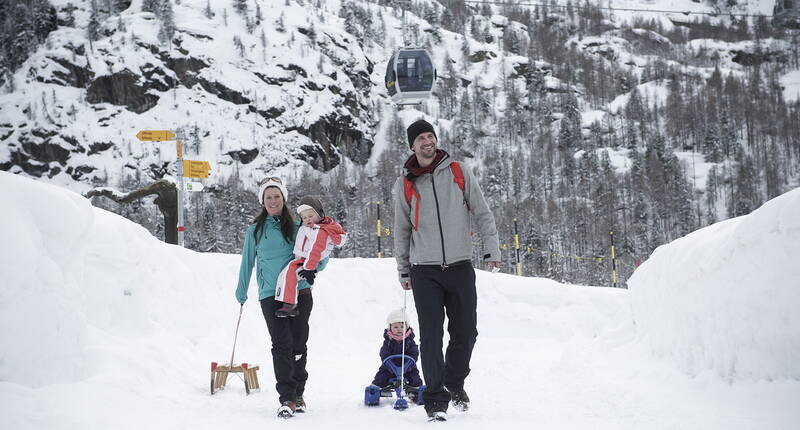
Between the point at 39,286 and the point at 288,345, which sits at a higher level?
the point at 39,286

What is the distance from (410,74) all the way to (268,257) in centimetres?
1539

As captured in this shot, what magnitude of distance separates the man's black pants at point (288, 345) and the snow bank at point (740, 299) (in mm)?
2628

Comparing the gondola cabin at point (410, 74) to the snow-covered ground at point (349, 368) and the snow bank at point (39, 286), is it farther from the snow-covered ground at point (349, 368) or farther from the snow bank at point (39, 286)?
the snow bank at point (39, 286)

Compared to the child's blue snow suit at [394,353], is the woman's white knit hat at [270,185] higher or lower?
higher

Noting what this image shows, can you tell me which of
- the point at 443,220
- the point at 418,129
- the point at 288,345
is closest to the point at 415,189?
the point at 443,220

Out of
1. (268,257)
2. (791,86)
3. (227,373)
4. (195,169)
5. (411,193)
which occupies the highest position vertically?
(791,86)

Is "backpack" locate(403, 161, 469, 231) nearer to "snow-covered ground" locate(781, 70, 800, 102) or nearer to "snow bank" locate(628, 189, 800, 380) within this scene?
"snow bank" locate(628, 189, 800, 380)

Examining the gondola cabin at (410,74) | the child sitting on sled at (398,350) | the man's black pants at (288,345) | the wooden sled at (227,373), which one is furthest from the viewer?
the gondola cabin at (410,74)

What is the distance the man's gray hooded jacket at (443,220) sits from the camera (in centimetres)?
334

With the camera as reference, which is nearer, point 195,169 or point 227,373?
point 227,373

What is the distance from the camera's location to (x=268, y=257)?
388 cm

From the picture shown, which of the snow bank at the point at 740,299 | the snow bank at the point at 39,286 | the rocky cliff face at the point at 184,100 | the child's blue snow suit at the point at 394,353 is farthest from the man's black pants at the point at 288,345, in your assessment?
the rocky cliff face at the point at 184,100

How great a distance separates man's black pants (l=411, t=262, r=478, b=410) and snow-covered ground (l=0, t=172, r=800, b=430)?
1.01ft

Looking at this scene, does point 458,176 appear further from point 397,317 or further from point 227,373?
point 227,373
